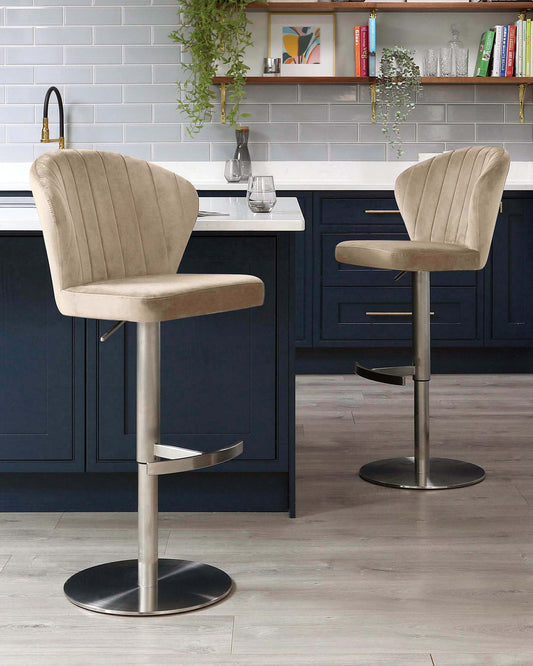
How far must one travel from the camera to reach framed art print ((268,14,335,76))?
17.2 feet

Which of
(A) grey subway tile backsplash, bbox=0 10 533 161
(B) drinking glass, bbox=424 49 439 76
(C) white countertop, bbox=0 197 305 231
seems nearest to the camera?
(C) white countertop, bbox=0 197 305 231

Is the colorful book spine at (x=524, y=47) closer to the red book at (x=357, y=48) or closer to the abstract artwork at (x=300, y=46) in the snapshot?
the red book at (x=357, y=48)

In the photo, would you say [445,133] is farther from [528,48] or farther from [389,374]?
[389,374]

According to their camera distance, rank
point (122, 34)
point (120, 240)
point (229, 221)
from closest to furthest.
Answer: point (120, 240) → point (229, 221) → point (122, 34)

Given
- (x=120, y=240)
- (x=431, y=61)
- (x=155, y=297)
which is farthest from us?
(x=431, y=61)

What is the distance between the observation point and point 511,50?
5.04 m

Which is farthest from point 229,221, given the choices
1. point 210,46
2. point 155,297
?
point 210,46

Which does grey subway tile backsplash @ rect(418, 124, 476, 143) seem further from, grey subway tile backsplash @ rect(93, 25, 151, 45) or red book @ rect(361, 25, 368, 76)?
grey subway tile backsplash @ rect(93, 25, 151, 45)

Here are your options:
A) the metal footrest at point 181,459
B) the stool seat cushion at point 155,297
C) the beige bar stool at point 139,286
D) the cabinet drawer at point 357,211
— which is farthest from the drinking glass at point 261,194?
the cabinet drawer at point 357,211

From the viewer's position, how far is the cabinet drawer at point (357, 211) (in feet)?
15.7

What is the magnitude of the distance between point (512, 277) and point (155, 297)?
3.30 meters


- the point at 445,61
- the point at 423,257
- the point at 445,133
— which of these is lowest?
the point at 423,257

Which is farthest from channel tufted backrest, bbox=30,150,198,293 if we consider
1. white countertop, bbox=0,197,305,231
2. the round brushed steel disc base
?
the round brushed steel disc base

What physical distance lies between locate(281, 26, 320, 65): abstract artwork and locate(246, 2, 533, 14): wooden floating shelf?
0.13 metres
